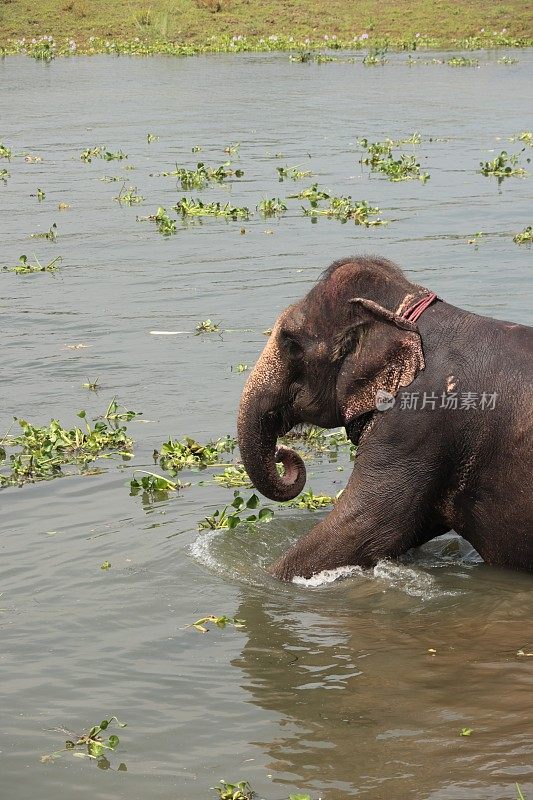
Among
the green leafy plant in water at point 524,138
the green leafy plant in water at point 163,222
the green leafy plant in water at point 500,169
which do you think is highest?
the green leafy plant in water at point 524,138

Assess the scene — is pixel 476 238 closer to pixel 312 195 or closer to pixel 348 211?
pixel 348 211

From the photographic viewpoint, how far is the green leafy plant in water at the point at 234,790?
14.6ft

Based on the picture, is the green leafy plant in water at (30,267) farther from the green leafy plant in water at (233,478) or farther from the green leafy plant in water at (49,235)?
the green leafy plant in water at (233,478)

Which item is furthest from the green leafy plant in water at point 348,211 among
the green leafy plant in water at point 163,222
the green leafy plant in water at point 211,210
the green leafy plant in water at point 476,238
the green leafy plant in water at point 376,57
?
the green leafy plant in water at point 376,57

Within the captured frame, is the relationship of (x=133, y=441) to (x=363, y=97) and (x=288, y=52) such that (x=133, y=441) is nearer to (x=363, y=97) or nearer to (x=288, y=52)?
(x=363, y=97)

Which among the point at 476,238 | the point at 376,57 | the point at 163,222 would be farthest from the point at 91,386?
the point at 376,57

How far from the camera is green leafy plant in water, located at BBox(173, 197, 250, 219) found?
14656 millimetres

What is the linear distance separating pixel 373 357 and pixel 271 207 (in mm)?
9023

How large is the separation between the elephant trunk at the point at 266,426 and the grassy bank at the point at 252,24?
29008mm

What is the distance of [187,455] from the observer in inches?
315

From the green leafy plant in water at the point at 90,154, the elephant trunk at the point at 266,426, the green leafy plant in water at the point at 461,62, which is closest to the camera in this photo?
the elephant trunk at the point at 266,426

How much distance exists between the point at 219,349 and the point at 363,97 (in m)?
15.8

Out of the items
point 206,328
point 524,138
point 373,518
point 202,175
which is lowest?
point 206,328

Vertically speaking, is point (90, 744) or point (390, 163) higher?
point (390, 163)
